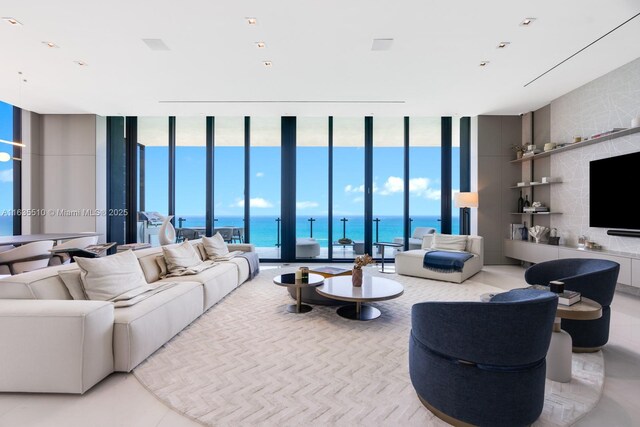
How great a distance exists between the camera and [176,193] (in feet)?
21.4

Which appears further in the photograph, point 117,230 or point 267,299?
point 117,230

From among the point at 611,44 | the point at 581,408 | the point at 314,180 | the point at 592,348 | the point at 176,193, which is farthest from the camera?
the point at 314,180

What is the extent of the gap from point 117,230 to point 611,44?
29.8 feet

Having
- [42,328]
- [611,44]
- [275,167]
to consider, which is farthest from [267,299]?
[611,44]

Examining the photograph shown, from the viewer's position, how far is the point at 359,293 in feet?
10.0

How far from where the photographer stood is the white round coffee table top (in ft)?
9.59

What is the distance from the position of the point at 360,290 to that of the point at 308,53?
3082 mm

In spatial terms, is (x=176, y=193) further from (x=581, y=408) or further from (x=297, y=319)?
(x=581, y=408)

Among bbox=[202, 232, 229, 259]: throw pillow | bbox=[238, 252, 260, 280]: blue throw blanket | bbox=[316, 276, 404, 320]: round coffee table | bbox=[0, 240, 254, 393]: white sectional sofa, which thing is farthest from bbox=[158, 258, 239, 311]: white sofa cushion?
bbox=[316, 276, 404, 320]: round coffee table

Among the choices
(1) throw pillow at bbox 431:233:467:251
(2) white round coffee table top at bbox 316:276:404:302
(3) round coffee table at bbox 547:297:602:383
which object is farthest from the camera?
(1) throw pillow at bbox 431:233:467:251

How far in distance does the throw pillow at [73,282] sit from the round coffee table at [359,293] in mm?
2081

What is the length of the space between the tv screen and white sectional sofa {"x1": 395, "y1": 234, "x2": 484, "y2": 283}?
168 centimetres

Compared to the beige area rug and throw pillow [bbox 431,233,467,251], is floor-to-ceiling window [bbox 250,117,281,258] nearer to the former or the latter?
throw pillow [bbox 431,233,467,251]

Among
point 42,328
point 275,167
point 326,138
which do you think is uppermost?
point 326,138
